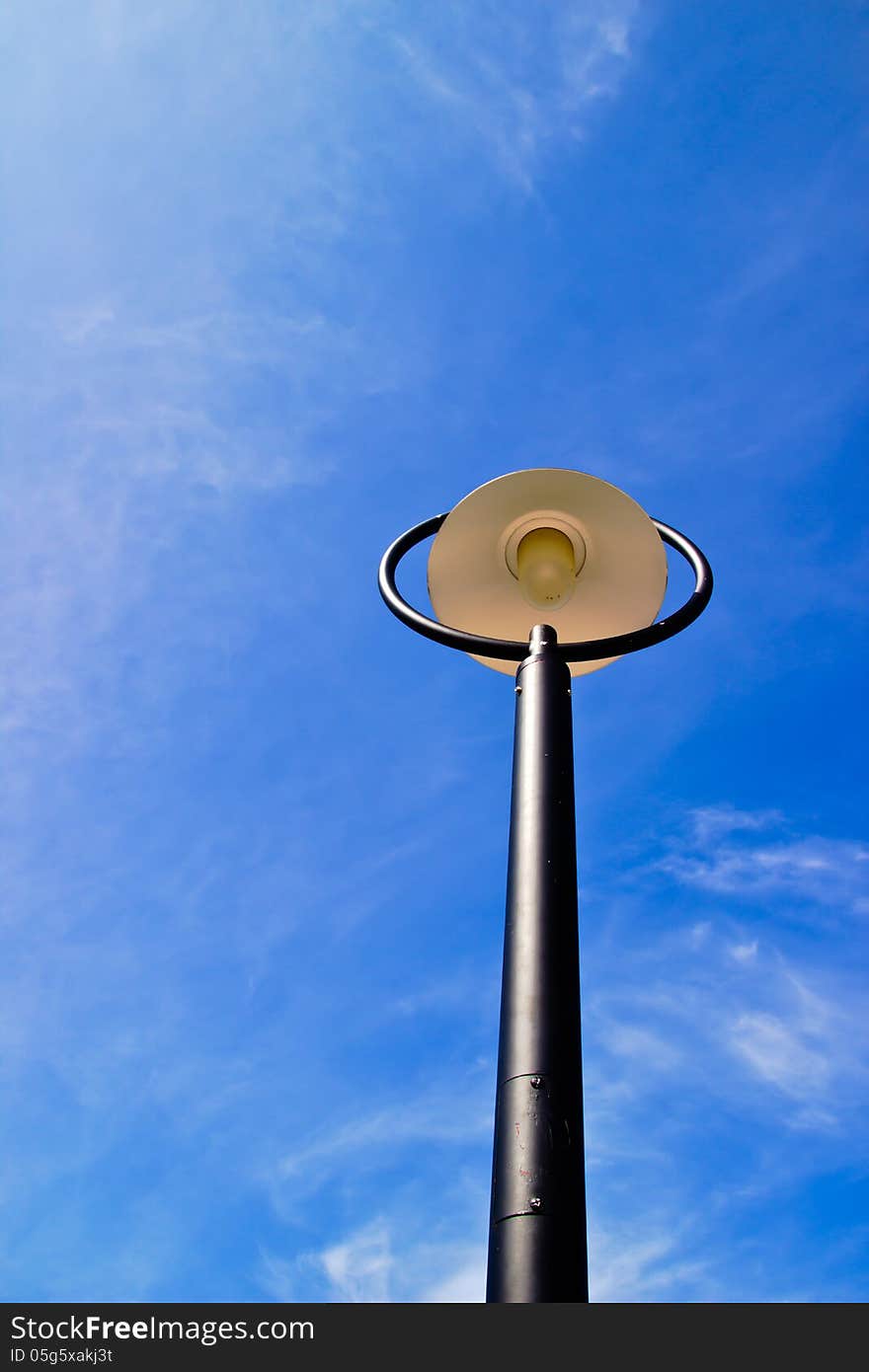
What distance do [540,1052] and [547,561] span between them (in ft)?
9.72

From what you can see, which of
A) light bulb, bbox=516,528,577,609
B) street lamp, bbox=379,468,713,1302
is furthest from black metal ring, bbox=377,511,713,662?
light bulb, bbox=516,528,577,609

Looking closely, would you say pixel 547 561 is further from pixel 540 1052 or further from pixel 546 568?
pixel 540 1052

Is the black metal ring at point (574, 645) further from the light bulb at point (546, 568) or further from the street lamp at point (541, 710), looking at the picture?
the light bulb at point (546, 568)

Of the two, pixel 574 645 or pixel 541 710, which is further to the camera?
pixel 574 645

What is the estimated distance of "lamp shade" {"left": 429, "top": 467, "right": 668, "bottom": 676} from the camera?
5387 mm

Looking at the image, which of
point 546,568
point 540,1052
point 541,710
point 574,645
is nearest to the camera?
point 540,1052

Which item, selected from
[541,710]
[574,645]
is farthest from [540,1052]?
[574,645]

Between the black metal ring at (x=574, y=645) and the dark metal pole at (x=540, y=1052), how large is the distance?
2.21 feet

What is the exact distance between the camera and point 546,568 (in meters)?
5.48

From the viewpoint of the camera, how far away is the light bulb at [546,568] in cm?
547
